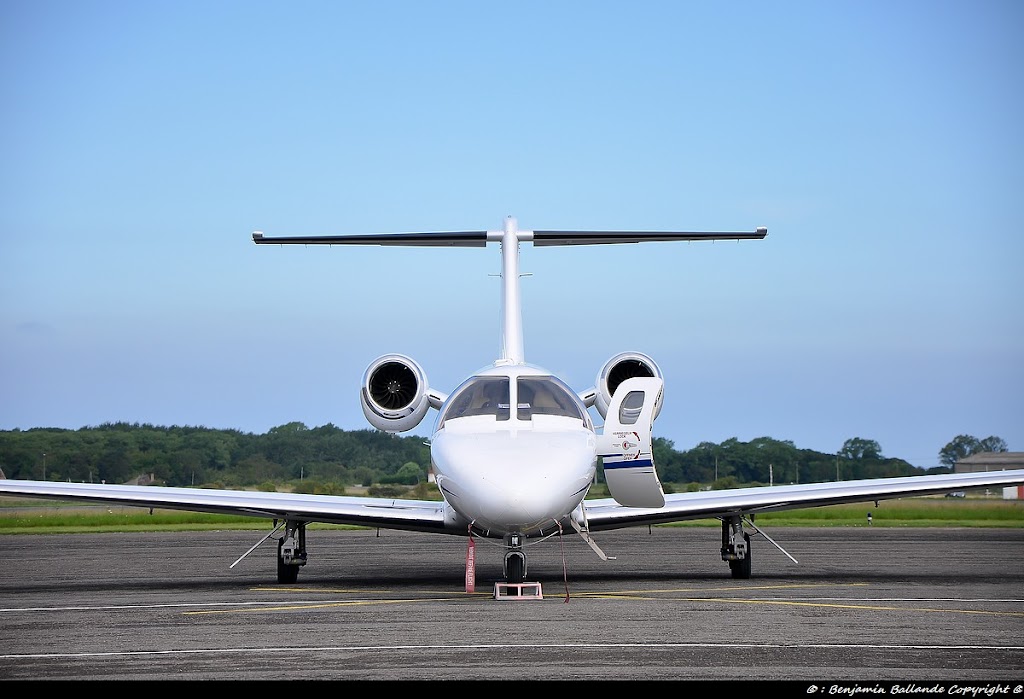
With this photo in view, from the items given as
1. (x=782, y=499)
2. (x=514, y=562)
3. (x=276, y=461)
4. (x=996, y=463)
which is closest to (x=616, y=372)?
(x=782, y=499)

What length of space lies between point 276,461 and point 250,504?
2465cm

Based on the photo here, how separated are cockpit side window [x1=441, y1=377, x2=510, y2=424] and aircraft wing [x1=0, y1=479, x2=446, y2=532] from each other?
1839 mm

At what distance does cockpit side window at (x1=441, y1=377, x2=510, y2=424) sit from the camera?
47.5ft

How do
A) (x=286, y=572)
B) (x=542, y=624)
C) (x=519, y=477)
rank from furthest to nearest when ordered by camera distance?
(x=286, y=572) < (x=519, y=477) < (x=542, y=624)

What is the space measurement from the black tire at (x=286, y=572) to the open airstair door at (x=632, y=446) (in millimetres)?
4796

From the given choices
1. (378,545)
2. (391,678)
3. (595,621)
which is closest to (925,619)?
(595,621)

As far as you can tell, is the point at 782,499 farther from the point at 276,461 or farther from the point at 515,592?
the point at 276,461

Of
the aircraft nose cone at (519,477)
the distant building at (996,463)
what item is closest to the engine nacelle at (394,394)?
the aircraft nose cone at (519,477)

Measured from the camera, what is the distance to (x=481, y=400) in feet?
48.4

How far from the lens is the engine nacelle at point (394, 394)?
1777 cm

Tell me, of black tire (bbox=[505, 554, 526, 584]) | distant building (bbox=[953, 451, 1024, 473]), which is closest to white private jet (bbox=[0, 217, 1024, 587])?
black tire (bbox=[505, 554, 526, 584])

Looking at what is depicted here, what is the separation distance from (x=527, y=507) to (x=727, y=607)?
2.30 m

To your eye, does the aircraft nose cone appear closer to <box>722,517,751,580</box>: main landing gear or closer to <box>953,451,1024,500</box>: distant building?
<box>722,517,751,580</box>: main landing gear

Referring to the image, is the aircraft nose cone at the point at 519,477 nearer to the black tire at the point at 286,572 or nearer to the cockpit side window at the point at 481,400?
the cockpit side window at the point at 481,400
